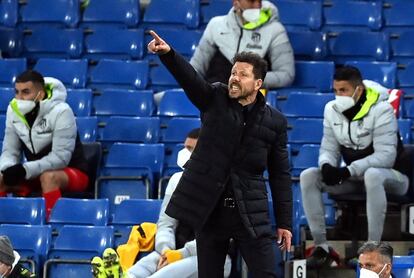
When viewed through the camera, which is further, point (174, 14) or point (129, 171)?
point (174, 14)

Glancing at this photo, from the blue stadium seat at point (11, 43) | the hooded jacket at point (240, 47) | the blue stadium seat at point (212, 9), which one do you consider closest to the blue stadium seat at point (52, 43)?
the blue stadium seat at point (11, 43)

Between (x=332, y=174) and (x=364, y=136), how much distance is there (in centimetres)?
45

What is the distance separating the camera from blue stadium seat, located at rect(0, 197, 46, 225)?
830 centimetres

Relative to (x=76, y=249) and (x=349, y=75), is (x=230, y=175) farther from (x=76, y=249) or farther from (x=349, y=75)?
(x=349, y=75)

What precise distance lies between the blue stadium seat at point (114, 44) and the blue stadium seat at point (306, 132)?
1844 mm

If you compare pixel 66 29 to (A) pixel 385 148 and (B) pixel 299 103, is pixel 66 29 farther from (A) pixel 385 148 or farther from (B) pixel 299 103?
(A) pixel 385 148

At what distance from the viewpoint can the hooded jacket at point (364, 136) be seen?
27.2 ft

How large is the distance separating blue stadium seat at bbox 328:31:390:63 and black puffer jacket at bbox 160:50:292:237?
437cm

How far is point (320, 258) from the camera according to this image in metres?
7.98

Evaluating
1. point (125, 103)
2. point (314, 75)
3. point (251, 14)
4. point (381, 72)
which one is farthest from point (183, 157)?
point (381, 72)

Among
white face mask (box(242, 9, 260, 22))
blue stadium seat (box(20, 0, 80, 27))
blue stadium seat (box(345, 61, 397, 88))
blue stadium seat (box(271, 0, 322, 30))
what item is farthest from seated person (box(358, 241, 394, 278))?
blue stadium seat (box(20, 0, 80, 27))

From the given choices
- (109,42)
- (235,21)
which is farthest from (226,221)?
(109,42)

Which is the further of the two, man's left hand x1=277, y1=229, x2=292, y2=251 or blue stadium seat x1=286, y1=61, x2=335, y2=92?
blue stadium seat x1=286, y1=61, x2=335, y2=92

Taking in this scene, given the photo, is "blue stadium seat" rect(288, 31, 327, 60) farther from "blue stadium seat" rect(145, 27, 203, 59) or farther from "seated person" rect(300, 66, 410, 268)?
"seated person" rect(300, 66, 410, 268)
